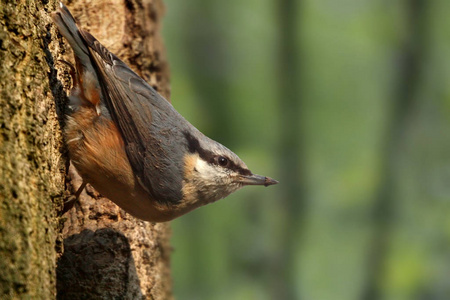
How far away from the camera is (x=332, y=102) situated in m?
7.87

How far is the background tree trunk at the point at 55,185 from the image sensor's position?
1.57 meters

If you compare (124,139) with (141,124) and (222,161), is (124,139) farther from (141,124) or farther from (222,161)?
(222,161)

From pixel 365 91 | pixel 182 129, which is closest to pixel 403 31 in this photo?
pixel 365 91

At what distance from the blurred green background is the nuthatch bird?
478 cm

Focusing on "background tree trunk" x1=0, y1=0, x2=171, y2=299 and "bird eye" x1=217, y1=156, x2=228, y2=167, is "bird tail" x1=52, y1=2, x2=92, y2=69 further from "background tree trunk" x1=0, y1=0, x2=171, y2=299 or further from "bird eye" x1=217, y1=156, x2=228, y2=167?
"bird eye" x1=217, y1=156, x2=228, y2=167

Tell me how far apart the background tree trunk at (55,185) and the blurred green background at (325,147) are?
4.44 m

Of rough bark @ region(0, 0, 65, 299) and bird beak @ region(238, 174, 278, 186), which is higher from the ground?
bird beak @ region(238, 174, 278, 186)

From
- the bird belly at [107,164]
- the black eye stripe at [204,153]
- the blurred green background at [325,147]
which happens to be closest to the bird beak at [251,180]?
the black eye stripe at [204,153]

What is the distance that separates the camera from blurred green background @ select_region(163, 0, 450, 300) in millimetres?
7543

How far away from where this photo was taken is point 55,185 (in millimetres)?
1953

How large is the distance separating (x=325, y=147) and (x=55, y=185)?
21.4ft

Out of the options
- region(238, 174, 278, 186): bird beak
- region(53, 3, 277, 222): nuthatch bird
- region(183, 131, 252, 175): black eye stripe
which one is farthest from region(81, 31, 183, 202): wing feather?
region(238, 174, 278, 186): bird beak

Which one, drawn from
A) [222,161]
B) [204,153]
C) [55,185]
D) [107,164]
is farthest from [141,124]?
[55,185]

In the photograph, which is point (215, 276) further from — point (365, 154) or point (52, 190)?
point (52, 190)
